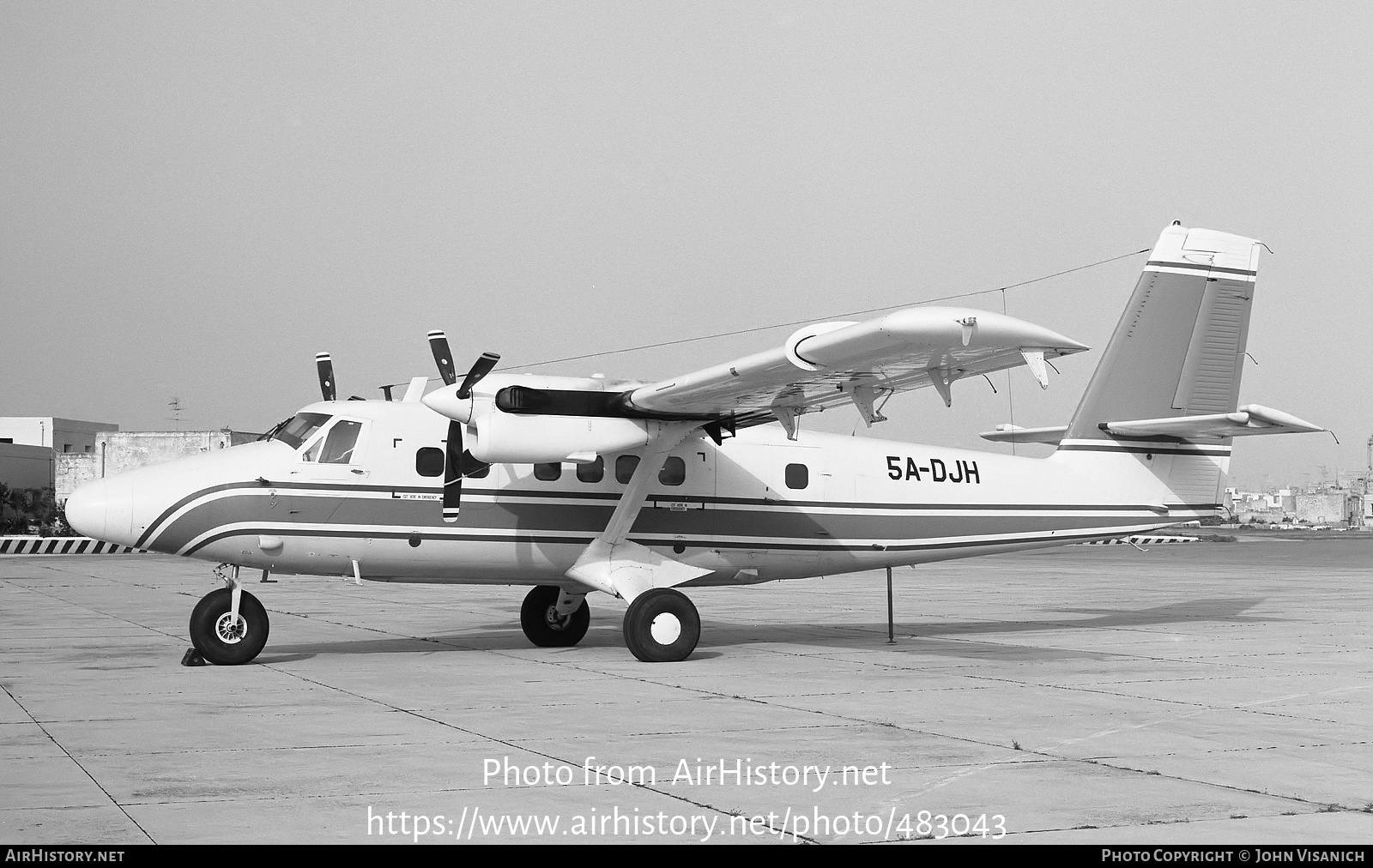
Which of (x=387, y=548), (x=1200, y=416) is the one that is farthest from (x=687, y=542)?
(x=1200, y=416)

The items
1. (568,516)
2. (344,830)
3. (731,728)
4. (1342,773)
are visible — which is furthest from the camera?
(568,516)

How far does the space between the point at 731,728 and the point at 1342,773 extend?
4.15m

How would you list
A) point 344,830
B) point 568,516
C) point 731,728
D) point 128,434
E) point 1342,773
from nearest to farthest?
point 344,830, point 1342,773, point 731,728, point 568,516, point 128,434

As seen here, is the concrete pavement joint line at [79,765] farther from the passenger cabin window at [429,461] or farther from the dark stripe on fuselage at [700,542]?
the passenger cabin window at [429,461]

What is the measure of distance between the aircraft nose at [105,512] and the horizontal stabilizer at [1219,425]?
1289cm

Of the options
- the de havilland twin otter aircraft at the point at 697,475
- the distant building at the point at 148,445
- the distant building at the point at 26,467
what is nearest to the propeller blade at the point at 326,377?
the de havilland twin otter aircraft at the point at 697,475

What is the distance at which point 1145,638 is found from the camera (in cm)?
1736

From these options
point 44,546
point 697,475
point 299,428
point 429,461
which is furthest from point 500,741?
point 44,546

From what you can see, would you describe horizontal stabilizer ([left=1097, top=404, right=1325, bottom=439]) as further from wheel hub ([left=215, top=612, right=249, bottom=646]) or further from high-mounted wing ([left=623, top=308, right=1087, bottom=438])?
wheel hub ([left=215, top=612, right=249, bottom=646])

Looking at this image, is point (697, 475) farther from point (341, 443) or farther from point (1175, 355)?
point (1175, 355)

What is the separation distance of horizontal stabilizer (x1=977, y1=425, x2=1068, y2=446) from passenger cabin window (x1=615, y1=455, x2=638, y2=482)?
6.82 meters

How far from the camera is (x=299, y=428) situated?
14.9 meters

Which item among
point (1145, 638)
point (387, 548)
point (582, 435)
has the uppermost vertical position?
point (582, 435)
